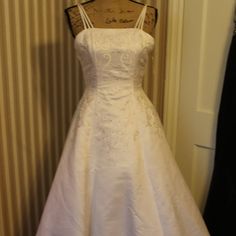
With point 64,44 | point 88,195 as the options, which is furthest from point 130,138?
point 64,44

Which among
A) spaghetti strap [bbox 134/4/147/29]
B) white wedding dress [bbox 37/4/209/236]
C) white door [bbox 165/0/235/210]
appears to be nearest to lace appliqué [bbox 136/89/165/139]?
white wedding dress [bbox 37/4/209/236]

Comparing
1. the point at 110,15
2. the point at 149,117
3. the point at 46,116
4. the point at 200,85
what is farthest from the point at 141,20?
the point at 46,116

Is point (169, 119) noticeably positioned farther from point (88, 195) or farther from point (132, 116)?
point (88, 195)

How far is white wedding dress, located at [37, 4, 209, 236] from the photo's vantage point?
1.08 meters

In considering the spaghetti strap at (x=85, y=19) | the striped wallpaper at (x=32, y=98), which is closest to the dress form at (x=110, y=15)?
the spaghetti strap at (x=85, y=19)

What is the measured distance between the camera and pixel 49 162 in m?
1.54

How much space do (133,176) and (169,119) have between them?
642 mm

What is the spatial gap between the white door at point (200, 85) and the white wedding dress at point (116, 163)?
0.40 metres

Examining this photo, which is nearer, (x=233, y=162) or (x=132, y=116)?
(x=132, y=116)

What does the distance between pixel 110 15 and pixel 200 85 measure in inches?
21.5

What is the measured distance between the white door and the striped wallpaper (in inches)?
5.9

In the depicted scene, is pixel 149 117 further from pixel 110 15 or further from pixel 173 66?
pixel 173 66

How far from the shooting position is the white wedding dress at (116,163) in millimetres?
1080

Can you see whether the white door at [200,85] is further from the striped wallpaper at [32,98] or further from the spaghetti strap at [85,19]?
the spaghetti strap at [85,19]
